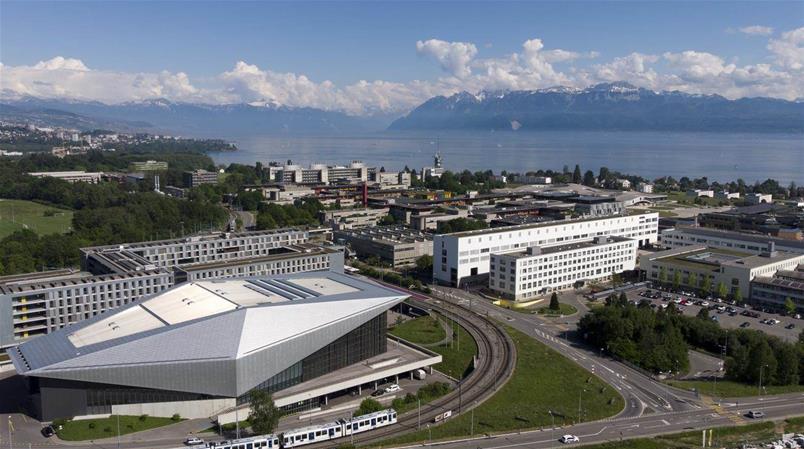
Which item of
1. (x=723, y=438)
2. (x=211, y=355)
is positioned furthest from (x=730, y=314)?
(x=211, y=355)

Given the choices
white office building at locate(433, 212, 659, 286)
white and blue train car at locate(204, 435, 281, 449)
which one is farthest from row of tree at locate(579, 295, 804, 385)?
white and blue train car at locate(204, 435, 281, 449)

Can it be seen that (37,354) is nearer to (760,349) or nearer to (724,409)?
(724,409)

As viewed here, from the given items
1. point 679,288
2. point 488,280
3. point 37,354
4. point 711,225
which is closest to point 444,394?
point 37,354

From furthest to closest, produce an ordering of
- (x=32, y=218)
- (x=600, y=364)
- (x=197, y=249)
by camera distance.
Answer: (x=32, y=218) → (x=197, y=249) → (x=600, y=364)

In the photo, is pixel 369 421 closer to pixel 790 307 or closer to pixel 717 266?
pixel 790 307

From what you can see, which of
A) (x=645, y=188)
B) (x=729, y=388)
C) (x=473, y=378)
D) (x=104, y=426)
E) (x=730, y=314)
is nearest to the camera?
(x=104, y=426)

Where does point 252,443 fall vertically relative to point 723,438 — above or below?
above

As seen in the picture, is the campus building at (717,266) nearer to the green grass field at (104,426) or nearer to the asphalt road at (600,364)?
the asphalt road at (600,364)

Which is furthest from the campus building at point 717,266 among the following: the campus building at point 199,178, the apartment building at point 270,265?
the campus building at point 199,178
